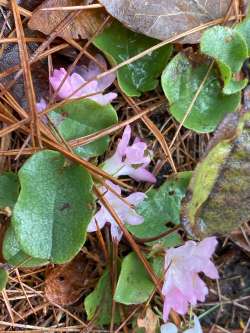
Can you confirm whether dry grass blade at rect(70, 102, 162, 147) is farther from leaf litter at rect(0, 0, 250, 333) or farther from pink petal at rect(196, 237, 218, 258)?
pink petal at rect(196, 237, 218, 258)

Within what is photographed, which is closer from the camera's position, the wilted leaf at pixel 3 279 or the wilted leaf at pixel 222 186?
the wilted leaf at pixel 222 186

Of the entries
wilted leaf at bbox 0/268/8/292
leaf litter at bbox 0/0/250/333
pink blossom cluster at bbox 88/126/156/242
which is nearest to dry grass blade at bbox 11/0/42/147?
leaf litter at bbox 0/0/250/333

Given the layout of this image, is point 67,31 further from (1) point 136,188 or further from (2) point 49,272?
(2) point 49,272

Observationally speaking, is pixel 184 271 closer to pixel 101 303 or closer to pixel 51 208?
pixel 101 303

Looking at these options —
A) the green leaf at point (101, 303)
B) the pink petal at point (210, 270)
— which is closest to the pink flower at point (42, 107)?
the green leaf at point (101, 303)

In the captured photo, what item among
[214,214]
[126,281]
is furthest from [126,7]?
[126,281]

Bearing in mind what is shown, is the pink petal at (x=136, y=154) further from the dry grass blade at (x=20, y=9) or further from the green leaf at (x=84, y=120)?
the dry grass blade at (x=20, y=9)

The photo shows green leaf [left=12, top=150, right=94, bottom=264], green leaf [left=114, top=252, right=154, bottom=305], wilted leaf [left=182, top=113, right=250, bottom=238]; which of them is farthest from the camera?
green leaf [left=114, top=252, right=154, bottom=305]
